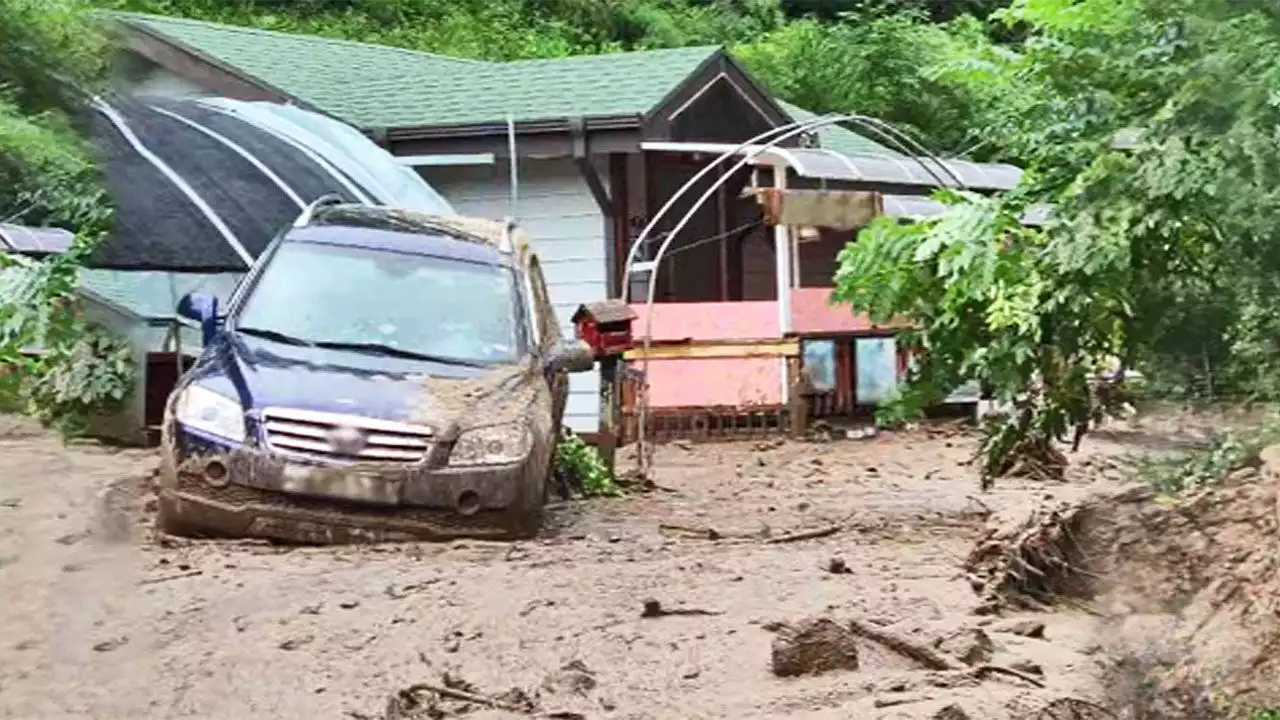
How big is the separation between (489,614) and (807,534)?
3024mm

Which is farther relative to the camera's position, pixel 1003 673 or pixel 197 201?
pixel 197 201

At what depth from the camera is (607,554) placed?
9.21 metres

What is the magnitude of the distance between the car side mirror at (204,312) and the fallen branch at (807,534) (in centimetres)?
317

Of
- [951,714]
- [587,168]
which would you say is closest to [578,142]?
[587,168]

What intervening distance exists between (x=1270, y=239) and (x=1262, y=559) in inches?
48.3

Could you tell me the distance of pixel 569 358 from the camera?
1038 centimetres

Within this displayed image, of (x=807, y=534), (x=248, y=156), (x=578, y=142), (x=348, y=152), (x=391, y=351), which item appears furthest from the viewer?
(x=578, y=142)

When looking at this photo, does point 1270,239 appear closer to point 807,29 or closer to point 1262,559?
point 1262,559

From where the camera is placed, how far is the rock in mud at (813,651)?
624cm

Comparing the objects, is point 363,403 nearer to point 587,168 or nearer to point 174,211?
point 174,211

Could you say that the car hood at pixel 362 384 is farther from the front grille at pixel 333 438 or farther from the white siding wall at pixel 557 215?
the white siding wall at pixel 557 215

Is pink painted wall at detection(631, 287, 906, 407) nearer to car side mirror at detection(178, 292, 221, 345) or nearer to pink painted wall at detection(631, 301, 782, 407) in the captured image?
pink painted wall at detection(631, 301, 782, 407)

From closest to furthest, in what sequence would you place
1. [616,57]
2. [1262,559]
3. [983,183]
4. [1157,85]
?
[1262,559], [1157,85], [983,183], [616,57]

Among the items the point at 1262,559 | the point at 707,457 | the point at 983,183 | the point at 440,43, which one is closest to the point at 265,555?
the point at 1262,559
